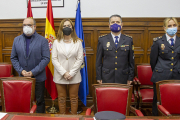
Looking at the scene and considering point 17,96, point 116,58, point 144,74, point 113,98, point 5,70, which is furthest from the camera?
point 5,70

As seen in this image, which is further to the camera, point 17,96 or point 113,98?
point 17,96

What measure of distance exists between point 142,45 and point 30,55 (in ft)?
6.76

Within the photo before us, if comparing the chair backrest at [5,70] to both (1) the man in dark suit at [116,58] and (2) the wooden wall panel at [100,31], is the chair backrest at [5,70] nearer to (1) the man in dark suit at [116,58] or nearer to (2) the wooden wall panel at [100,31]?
(2) the wooden wall panel at [100,31]

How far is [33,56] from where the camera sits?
232 centimetres

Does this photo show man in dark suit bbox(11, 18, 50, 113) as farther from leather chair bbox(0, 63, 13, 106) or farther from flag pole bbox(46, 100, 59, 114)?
leather chair bbox(0, 63, 13, 106)

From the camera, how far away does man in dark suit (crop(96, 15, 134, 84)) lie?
223cm

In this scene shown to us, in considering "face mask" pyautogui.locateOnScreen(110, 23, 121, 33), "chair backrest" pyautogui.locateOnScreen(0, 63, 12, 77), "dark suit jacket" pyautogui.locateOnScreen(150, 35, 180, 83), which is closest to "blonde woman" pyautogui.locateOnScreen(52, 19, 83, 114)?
"face mask" pyautogui.locateOnScreen(110, 23, 121, 33)

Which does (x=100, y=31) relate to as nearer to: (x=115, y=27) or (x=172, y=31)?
(x=115, y=27)

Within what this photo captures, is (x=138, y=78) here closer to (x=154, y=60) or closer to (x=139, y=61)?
(x=139, y=61)

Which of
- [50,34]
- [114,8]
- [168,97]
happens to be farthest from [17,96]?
[114,8]

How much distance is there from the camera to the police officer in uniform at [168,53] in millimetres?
2107

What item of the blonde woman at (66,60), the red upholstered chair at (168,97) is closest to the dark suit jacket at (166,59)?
the red upholstered chair at (168,97)

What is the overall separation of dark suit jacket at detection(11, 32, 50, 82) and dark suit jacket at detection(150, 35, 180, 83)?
1565mm

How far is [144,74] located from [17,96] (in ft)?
6.87
